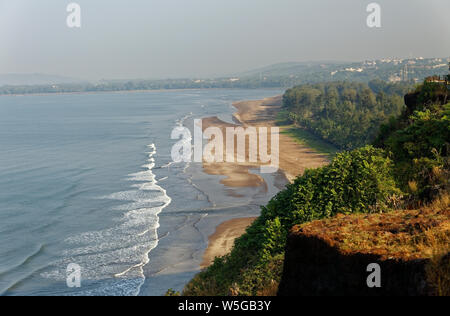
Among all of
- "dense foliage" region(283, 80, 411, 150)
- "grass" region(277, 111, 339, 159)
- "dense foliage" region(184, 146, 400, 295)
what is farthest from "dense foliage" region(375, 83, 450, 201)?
"grass" region(277, 111, 339, 159)

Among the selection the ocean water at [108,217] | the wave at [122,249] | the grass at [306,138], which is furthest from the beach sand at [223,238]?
the grass at [306,138]

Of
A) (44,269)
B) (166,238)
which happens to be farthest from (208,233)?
(44,269)

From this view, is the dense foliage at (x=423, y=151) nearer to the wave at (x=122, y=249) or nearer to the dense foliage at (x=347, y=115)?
the wave at (x=122, y=249)

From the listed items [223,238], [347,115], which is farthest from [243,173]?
[347,115]

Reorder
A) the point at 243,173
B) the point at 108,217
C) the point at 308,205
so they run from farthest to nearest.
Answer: the point at 243,173, the point at 108,217, the point at 308,205

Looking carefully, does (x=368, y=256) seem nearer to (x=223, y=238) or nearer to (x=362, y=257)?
(x=362, y=257)
